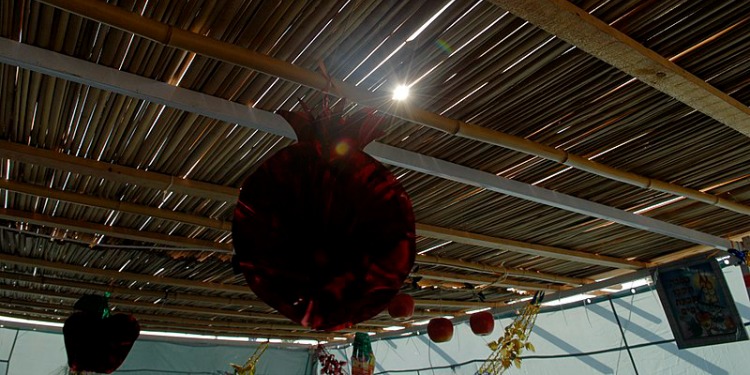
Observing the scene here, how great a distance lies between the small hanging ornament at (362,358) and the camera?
3.99m

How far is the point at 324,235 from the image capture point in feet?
2.23

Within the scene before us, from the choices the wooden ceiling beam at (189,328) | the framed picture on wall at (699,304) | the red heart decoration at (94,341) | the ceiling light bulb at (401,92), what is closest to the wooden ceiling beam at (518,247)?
the framed picture on wall at (699,304)

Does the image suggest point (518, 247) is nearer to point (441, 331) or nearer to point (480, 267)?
point (480, 267)

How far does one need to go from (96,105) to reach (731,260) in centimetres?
384

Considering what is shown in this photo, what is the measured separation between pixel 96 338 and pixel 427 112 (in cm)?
188

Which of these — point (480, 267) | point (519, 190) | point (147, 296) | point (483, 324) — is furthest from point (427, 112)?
point (147, 296)

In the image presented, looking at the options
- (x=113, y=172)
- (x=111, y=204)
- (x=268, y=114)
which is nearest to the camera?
(x=268, y=114)

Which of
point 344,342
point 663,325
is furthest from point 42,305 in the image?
point 663,325

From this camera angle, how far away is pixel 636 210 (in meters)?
2.87

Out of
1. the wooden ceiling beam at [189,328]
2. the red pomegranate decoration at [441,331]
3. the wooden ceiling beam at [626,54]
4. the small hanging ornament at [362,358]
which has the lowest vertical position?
the small hanging ornament at [362,358]

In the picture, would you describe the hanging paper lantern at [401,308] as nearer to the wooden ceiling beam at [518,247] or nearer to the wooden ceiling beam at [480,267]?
the wooden ceiling beam at [480,267]

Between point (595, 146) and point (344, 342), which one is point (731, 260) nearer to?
point (595, 146)

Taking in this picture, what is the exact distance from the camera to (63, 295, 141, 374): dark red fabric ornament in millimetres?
2318

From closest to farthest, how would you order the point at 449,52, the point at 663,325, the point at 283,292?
the point at 283,292 → the point at 449,52 → the point at 663,325
